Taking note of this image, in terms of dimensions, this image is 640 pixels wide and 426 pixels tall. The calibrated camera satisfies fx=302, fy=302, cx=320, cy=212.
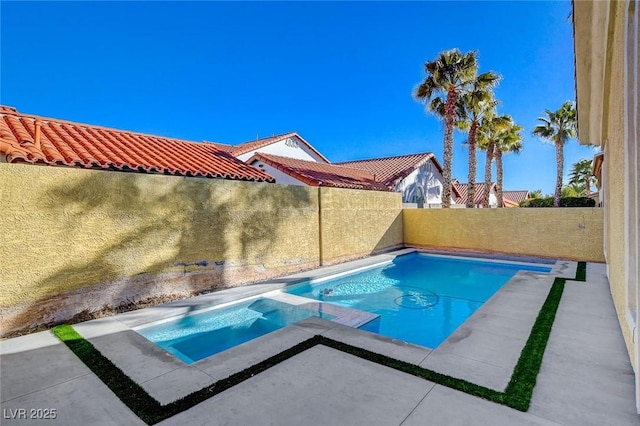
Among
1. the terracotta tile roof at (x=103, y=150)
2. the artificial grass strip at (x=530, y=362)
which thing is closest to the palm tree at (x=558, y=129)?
the artificial grass strip at (x=530, y=362)

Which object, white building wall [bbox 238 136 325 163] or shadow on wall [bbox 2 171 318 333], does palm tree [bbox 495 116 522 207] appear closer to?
white building wall [bbox 238 136 325 163]

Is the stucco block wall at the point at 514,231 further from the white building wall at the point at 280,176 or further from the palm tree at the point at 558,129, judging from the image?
the palm tree at the point at 558,129

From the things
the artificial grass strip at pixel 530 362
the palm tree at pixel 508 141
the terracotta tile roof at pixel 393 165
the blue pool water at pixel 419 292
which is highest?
the palm tree at pixel 508 141

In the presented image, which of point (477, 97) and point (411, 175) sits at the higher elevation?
point (477, 97)

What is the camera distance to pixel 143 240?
7.55m

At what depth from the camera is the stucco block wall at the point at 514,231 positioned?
514 inches

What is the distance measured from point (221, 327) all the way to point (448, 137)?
16833mm

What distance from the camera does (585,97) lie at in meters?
7.71

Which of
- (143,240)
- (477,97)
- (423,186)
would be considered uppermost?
(477,97)

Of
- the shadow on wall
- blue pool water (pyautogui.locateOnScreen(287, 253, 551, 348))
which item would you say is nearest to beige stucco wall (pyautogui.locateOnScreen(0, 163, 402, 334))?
the shadow on wall

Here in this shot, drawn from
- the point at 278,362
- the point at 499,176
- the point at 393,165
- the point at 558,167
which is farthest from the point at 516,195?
the point at 278,362

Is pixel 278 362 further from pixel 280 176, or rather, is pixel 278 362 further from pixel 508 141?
pixel 508 141

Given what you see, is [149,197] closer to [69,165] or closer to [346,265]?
[69,165]

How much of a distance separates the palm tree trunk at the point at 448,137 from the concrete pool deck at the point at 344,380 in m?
13.3
